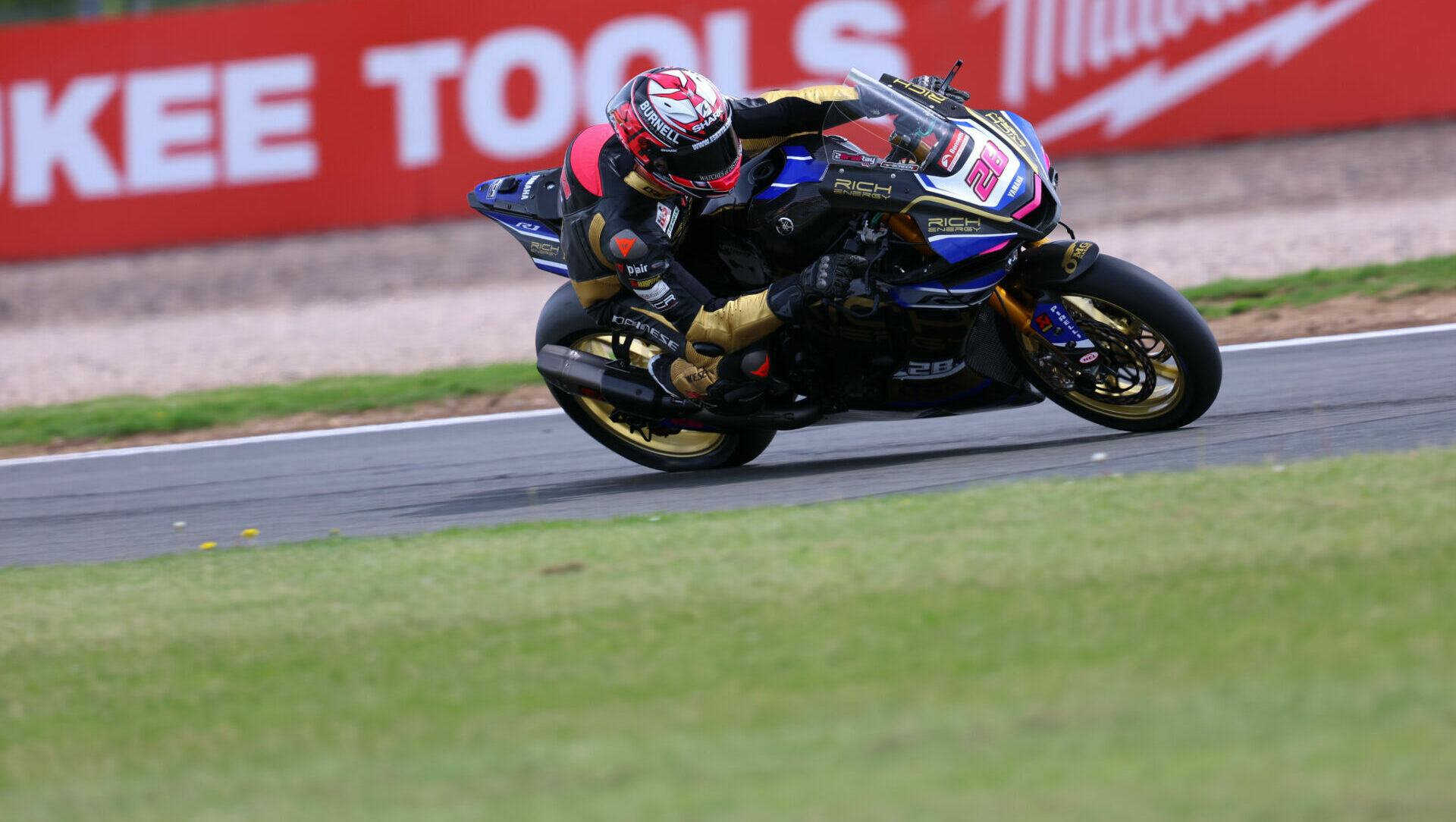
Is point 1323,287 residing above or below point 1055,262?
below

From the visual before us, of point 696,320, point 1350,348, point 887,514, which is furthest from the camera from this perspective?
point 1350,348

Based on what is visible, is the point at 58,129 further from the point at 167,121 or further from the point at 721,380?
the point at 721,380

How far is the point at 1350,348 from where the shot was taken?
7.68 m

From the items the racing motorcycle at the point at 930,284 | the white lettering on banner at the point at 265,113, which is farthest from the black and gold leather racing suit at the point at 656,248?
the white lettering on banner at the point at 265,113

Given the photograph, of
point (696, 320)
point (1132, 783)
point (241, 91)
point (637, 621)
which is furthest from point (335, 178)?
point (1132, 783)

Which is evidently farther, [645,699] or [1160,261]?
[1160,261]

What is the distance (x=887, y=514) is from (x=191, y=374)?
287 inches

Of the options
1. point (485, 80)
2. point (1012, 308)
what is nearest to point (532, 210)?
point (1012, 308)

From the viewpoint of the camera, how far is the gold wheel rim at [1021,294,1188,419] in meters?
5.59

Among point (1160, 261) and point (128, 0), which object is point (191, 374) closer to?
point (128, 0)

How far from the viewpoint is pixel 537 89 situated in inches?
529

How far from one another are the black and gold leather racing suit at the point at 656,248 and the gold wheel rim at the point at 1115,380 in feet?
3.32

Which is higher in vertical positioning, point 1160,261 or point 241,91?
point 241,91

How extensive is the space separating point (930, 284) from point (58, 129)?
1028 centimetres
